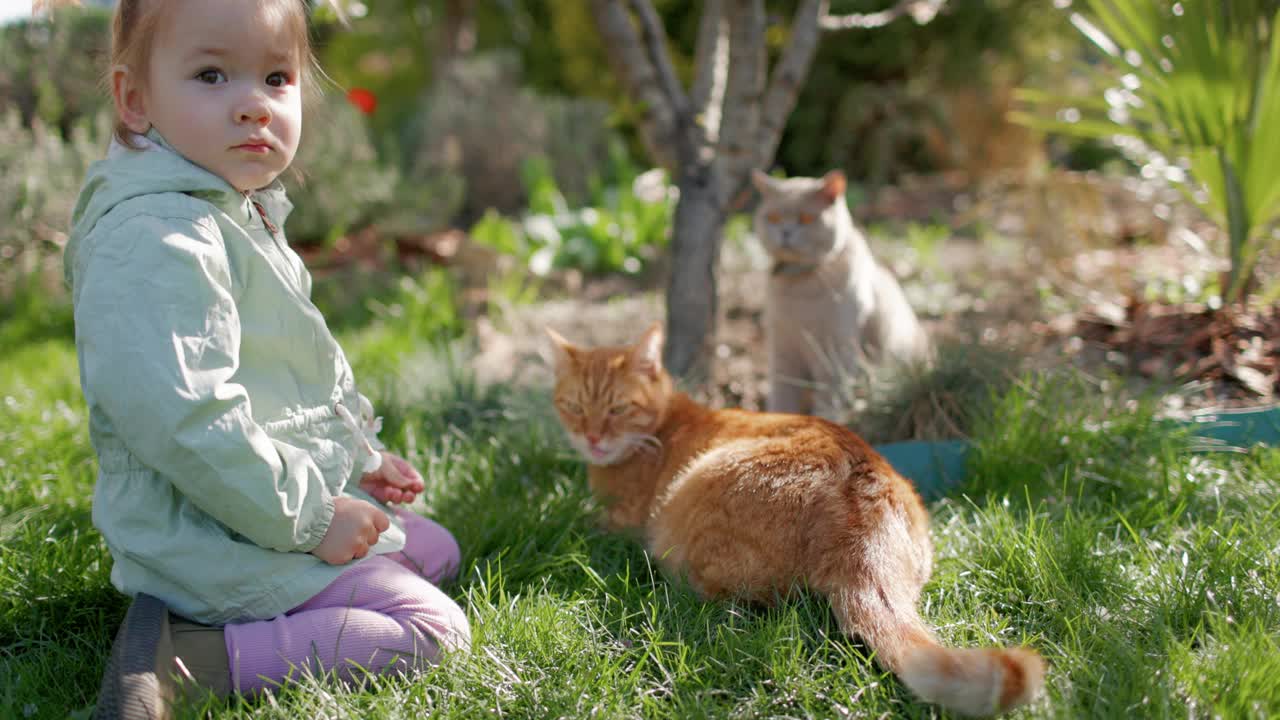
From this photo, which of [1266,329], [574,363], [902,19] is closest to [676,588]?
[574,363]

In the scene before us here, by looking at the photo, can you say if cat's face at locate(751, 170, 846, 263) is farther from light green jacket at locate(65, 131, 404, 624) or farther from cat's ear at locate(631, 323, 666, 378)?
light green jacket at locate(65, 131, 404, 624)

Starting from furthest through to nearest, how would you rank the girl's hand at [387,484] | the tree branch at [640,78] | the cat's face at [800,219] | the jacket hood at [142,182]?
the tree branch at [640,78] < the cat's face at [800,219] < the girl's hand at [387,484] < the jacket hood at [142,182]

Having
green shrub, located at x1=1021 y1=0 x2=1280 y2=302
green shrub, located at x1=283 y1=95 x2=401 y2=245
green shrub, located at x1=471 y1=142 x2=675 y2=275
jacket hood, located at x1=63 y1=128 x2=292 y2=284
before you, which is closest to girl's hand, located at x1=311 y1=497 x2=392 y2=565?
jacket hood, located at x1=63 y1=128 x2=292 y2=284

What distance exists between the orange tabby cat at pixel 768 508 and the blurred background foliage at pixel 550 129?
86.0 inches

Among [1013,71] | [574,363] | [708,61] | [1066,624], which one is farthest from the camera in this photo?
[1013,71]

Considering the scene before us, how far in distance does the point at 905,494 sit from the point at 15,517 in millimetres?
2346

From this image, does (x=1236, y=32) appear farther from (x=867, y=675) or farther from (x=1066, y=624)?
(x=867, y=675)

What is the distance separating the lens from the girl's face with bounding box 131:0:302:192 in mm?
1668

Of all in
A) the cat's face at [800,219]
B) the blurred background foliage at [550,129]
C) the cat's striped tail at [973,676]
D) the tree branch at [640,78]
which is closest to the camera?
the cat's striped tail at [973,676]

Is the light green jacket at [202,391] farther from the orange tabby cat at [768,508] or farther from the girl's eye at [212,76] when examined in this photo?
the orange tabby cat at [768,508]

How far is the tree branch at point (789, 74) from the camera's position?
11.5 ft

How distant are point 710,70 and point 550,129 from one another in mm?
4648

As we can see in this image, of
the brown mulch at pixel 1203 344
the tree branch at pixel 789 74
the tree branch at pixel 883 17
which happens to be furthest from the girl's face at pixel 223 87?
the brown mulch at pixel 1203 344

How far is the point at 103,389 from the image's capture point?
158 cm
